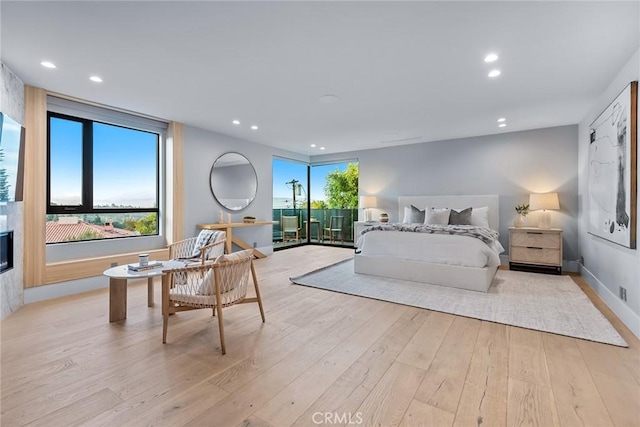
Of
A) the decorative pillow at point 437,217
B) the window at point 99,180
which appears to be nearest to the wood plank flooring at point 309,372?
the window at point 99,180

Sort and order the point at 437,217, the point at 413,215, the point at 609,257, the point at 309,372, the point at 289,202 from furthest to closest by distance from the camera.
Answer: the point at 289,202 → the point at 413,215 → the point at 437,217 → the point at 609,257 → the point at 309,372

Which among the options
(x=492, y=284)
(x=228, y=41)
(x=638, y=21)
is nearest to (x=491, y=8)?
(x=638, y=21)

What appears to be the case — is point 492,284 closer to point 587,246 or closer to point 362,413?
point 587,246

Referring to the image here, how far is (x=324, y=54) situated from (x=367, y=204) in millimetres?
4592

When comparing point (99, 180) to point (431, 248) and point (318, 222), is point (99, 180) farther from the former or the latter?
Result: point (318, 222)

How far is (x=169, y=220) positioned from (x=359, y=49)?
159 inches

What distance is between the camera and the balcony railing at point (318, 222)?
7.62 m

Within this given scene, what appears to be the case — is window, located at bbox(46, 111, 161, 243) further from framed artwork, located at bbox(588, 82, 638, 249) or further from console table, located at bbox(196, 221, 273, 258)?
framed artwork, located at bbox(588, 82, 638, 249)

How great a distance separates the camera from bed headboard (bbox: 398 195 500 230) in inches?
223

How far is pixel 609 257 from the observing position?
3.35m

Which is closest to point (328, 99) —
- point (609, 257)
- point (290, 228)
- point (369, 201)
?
point (369, 201)

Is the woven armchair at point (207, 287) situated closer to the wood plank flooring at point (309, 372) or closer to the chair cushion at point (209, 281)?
the chair cushion at point (209, 281)

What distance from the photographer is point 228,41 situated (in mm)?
2514

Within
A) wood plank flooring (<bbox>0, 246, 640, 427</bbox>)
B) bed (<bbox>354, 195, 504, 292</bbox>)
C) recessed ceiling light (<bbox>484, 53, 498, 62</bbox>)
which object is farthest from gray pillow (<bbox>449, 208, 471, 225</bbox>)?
recessed ceiling light (<bbox>484, 53, 498, 62</bbox>)
